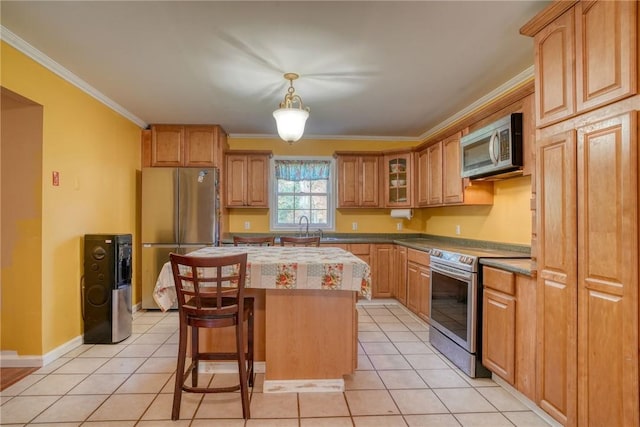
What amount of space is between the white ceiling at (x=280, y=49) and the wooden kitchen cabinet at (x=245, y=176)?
42.3 inches

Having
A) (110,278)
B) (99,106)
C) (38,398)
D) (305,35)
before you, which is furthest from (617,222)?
(99,106)

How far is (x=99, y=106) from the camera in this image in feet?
11.4

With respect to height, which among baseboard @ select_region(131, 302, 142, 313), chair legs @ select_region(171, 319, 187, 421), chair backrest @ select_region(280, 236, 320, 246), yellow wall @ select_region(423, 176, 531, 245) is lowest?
baseboard @ select_region(131, 302, 142, 313)

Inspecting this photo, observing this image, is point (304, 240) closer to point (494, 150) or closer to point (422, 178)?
point (494, 150)

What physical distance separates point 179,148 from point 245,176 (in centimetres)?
93

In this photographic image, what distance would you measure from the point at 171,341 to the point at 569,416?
3.07 m

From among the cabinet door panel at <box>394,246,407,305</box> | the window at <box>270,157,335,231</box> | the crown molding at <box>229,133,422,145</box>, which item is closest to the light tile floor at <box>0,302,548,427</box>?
the cabinet door panel at <box>394,246,407,305</box>

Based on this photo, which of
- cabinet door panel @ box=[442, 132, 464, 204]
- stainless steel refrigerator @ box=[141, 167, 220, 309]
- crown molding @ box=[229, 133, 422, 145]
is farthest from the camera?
crown molding @ box=[229, 133, 422, 145]

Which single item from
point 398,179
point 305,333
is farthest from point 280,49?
point 398,179

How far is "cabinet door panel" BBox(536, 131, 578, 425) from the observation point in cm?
172

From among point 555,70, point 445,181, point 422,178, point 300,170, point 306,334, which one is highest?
point 555,70

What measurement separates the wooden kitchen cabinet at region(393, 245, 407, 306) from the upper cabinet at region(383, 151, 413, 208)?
0.70 meters

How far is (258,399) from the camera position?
7.14 ft

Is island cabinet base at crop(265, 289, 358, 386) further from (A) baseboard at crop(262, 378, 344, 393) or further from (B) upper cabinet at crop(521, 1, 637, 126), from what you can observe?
(B) upper cabinet at crop(521, 1, 637, 126)
